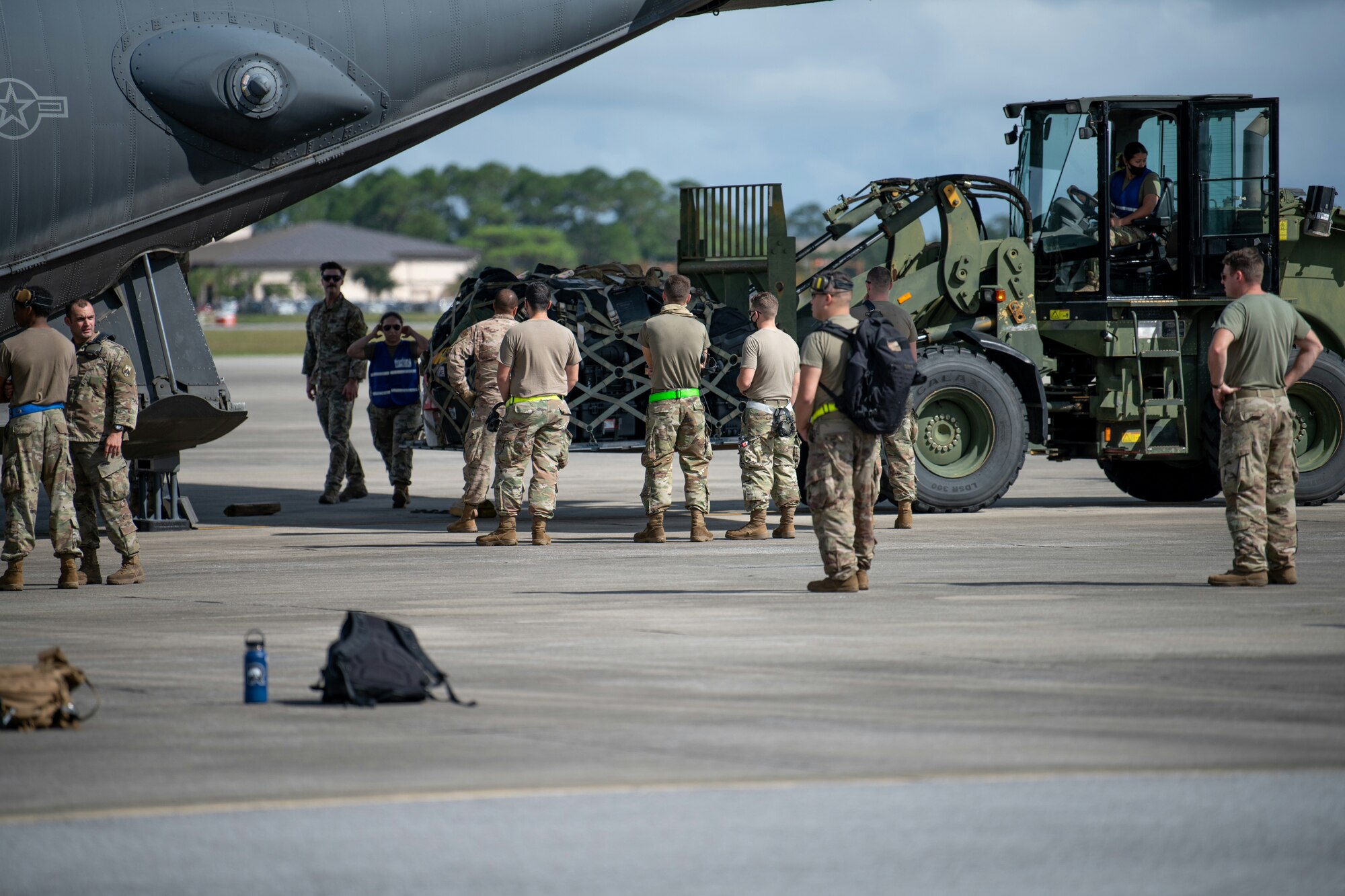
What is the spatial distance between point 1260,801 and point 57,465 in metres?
8.01

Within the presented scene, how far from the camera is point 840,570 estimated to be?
10.5 meters

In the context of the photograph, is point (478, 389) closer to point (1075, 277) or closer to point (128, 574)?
point (128, 574)

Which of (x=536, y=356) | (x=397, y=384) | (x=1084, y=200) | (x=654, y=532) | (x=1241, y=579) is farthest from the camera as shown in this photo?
(x=397, y=384)

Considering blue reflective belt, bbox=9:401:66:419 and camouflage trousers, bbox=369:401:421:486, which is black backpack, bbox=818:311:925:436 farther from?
camouflage trousers, bbox=369:401:421:486

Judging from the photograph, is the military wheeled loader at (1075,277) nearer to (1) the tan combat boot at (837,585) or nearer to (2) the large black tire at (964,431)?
(2) the large black tire at (964,431)

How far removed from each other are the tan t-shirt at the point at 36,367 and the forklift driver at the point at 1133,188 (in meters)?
8.93

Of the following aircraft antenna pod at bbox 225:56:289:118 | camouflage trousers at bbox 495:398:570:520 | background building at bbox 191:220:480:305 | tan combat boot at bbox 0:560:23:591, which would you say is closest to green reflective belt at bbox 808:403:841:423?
camouflage trousers at bbox 495:398:570:520

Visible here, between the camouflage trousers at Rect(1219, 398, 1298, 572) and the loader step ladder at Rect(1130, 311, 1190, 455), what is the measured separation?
4965 mm

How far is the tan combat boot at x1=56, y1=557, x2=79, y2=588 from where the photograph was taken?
37.1 feet

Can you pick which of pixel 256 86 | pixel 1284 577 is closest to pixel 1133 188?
pixel 1284 577

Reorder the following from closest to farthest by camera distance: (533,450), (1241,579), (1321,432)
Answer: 1. (1241,579)
2. (533,450)
3. (1321,432)

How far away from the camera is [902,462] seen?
14.6 metres

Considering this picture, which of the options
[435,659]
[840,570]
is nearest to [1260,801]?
[435,659]

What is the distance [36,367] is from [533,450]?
148 inches
